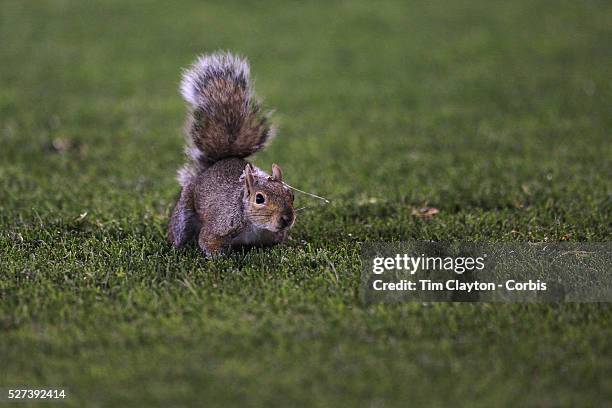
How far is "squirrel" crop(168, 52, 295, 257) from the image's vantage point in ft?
12.0

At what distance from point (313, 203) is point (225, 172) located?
1.04 m

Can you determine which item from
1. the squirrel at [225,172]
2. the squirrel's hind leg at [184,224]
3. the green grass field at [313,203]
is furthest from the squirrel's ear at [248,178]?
the squirrel's hind leg at [184,224]

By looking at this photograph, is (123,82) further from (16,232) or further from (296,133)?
(16,232)

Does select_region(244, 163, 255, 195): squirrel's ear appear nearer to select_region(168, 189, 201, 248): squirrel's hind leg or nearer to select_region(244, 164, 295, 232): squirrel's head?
select_region(244, 164, 295, 232): squirrel's head

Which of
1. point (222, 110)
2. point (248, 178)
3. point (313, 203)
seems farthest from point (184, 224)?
point (313, 203)

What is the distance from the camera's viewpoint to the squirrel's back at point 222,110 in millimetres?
4070

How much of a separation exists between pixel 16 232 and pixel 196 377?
2.08 m

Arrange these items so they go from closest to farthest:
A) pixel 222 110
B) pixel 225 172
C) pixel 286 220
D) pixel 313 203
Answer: pixel 286 220 → pixel 225 172 → pixel 222 110 → pixel 313 203

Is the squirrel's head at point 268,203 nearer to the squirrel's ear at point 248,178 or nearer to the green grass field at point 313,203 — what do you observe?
the squirrel's ear at point 248,178

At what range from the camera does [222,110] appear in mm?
4062

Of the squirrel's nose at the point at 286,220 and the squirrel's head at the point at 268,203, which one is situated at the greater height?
the squirrel's head at the point at 268,203

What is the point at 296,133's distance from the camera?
6891 millimetres

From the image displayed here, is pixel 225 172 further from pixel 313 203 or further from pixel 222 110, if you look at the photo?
pixel 313 203

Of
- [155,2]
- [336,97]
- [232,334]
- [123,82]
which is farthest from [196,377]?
[155,2]
